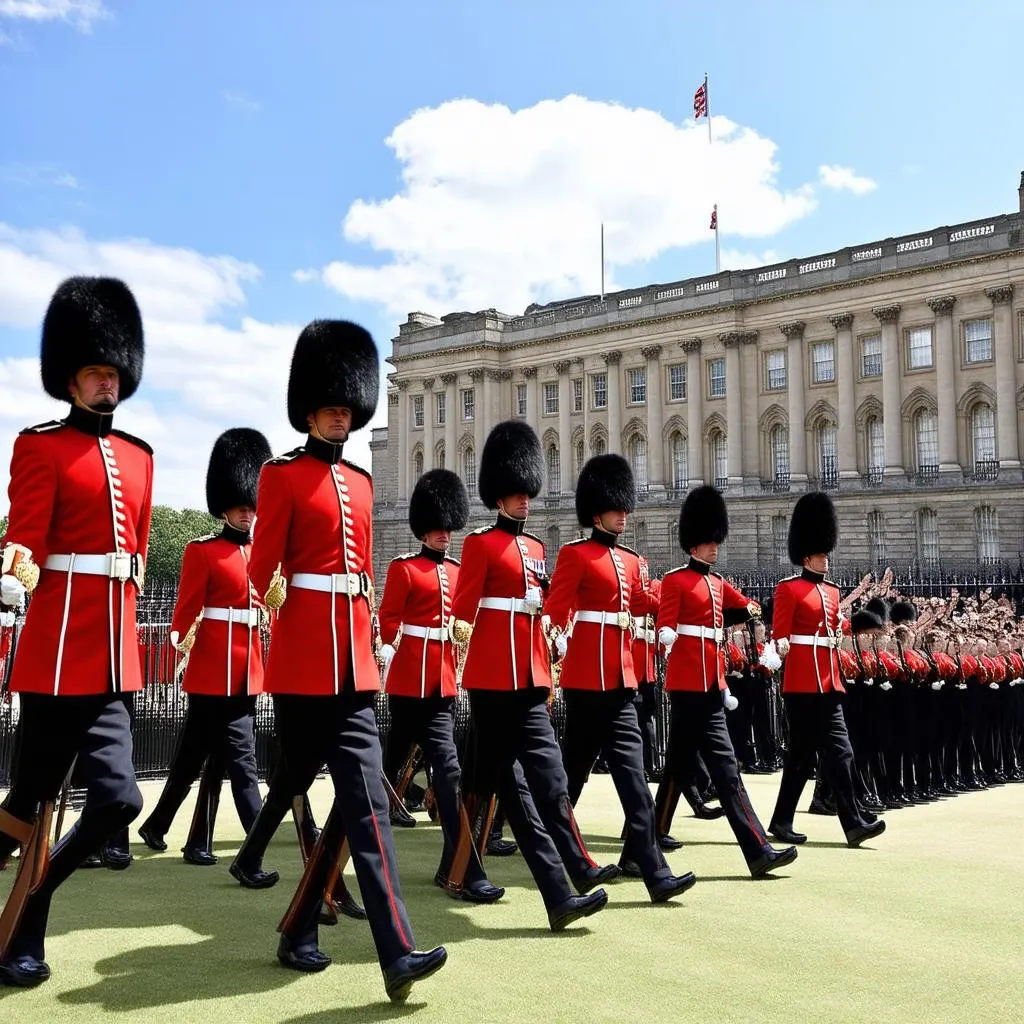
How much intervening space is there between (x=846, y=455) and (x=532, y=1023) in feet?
146

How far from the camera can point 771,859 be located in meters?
6.48

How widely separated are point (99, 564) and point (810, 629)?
17.6ft

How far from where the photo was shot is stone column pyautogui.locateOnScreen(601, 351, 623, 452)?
53812 millimetres

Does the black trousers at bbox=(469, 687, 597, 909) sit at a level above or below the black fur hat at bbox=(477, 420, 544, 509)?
below

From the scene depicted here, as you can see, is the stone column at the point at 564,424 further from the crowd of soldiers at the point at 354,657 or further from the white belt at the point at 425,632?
the white belt at the point at 425,632

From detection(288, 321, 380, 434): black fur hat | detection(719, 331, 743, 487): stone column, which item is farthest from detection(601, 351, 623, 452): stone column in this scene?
detection(288, 321, 380, 434): black fur hat

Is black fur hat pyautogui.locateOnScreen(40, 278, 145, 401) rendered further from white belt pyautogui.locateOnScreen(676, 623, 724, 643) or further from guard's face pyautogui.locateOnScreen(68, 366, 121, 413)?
white belt pyautogui.locateOnScreen(676, 623, 724, 643)

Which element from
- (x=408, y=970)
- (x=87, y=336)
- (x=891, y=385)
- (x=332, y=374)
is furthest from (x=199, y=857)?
(x=891, y=385)

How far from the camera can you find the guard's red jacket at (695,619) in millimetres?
7211

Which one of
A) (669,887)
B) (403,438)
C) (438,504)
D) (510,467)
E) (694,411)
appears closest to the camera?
(669,887)

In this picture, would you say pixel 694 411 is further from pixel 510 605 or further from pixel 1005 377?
pixel 510 605

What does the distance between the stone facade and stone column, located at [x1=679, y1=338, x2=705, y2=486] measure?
0.27 ft

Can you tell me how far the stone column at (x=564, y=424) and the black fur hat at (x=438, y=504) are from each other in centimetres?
4760

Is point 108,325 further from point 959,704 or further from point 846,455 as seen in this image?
point 846,455
